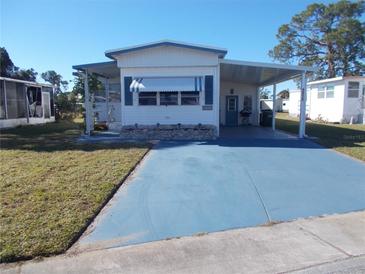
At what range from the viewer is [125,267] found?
324cm

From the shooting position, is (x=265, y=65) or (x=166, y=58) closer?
(x=265, y=65)

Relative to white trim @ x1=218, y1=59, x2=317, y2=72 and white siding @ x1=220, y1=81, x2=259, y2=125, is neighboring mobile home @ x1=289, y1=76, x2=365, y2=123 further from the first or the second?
white trim @ x1=218, y1=59, x2=317, y2=72

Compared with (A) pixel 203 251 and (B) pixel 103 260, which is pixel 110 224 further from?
(A) pixel 203 251

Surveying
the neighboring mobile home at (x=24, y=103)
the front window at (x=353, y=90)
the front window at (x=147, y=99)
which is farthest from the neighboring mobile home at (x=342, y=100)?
the neighboring mobile home at (x=24, y=103)

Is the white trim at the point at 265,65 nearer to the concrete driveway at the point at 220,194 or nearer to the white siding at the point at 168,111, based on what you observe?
the white siding at the point at 168,111

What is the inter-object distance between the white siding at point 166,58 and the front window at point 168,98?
1.26 meters

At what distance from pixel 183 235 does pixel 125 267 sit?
96cm

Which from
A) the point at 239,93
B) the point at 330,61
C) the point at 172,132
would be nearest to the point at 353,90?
the point at 239,93

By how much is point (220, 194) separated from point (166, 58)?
891 cm

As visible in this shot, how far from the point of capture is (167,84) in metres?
13.0

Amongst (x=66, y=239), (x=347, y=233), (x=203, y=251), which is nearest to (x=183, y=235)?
(x=203, y=251)

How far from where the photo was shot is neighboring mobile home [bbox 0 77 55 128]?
17.8 m

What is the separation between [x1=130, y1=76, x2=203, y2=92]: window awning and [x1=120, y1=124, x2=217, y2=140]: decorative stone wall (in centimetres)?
157

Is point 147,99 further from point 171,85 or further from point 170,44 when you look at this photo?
point 170,44
